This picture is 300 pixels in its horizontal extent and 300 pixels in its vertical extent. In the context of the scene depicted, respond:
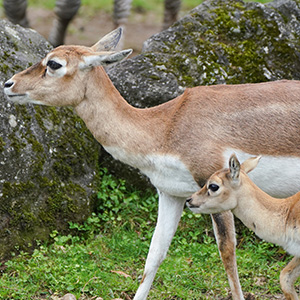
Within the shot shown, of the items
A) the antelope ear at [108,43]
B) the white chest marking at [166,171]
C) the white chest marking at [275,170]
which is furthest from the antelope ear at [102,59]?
the white chest marking at [275,170]

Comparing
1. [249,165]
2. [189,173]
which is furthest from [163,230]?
[249,165]

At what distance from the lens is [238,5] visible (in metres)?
8.32

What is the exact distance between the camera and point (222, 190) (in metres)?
5.06

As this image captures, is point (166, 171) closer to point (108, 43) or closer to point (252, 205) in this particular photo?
point (252, 205)

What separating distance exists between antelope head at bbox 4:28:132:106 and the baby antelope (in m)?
1.31

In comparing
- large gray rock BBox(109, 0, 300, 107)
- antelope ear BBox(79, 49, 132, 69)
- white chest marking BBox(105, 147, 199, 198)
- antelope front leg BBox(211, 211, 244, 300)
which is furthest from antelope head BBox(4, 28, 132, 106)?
large gray rock BBox(109, 0, 300, 107)

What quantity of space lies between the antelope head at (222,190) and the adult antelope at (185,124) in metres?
0.29

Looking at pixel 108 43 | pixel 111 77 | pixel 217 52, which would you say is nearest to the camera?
pixel 108 43

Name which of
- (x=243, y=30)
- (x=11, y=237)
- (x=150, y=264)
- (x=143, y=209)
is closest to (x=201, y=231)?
(x=143, y=209)

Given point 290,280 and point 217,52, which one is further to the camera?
point 217,52

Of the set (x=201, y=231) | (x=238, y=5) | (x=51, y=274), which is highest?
(x=238, y=5)

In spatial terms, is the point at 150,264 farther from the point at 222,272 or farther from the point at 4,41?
the point at 4,41

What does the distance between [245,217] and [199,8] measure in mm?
3928

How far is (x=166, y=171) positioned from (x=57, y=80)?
3.71 ft
